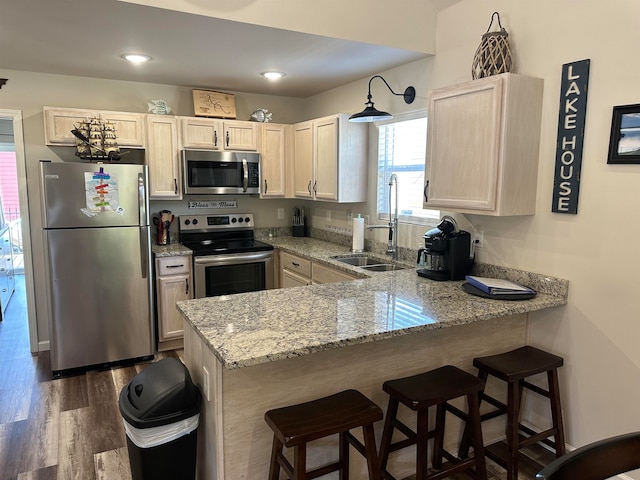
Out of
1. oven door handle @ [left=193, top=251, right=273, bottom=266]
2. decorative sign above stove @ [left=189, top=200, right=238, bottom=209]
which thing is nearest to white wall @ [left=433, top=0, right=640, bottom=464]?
oven door handle @ [left=193, top=251, right=273, bottom=266]

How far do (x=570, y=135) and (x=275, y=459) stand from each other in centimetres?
209

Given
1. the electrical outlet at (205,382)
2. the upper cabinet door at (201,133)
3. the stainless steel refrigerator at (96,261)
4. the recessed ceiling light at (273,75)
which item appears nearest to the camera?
the electrical outlet at (205,382)

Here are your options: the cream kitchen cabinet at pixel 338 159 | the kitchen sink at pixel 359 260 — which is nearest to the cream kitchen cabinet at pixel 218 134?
the cream kitchen cabinet at pixel 338 159

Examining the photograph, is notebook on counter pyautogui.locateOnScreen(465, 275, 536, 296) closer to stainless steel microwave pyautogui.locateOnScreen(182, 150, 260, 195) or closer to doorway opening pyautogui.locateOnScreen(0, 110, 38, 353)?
stainless steel microwave pyautogui.locateOnScreen(182, 150, 260, 195)

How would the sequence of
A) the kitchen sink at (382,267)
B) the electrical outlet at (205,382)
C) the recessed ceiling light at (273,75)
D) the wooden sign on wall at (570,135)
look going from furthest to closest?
the recessed ceiling light at (273,75)
the kitchen sink at (382,267)
the wooden sign on wall at (570,135)
the electrical outlet at (205,382)

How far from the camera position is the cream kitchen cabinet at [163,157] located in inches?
150

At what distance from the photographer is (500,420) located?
8.28ft

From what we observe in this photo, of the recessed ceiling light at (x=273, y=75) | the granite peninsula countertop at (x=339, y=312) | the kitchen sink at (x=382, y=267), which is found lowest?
the kitchen sink at (x=382, y=267)

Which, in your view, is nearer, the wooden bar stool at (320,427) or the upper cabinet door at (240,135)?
the wooden bar stool at (320,427)

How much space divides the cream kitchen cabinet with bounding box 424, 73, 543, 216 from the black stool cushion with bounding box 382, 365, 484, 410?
35.7 inches

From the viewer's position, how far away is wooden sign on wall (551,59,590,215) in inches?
85.1

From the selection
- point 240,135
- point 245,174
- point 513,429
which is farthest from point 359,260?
point 513,429

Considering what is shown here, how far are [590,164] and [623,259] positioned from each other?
0.49m

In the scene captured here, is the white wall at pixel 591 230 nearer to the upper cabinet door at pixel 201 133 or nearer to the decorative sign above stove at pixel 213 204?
the upper cabinet door at pixel 201 133
